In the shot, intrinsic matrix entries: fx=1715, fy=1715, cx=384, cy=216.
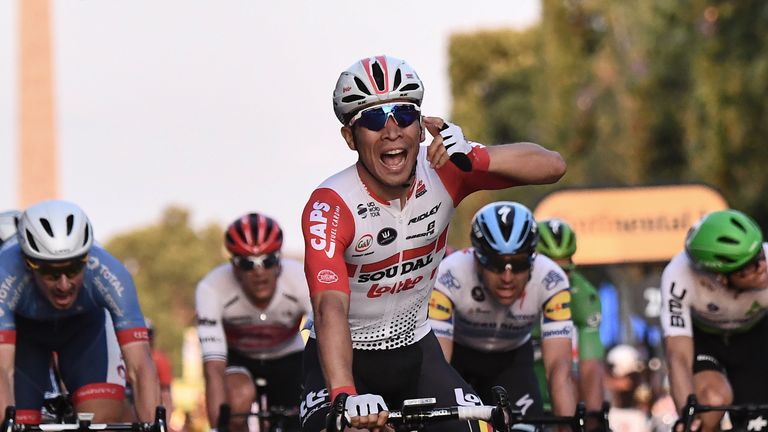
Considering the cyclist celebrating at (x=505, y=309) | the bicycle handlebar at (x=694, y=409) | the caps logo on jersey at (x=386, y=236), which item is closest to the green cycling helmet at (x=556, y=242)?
the cyclist celebrating at (x=505, y=309)

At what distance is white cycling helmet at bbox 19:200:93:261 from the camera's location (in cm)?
934

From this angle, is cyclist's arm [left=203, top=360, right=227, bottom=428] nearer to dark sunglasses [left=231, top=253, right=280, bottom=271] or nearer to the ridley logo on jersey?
dark sunglasses [left=231, top=253, right=280, bottom=271]

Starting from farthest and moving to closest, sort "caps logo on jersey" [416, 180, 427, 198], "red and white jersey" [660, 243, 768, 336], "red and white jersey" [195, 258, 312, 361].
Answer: "red and white jersey" [195, 258, 312, 361] → "red and white jersey" [660, 243, 768, 336] → "caps logo on jersey" [416, 180, 427, 198]

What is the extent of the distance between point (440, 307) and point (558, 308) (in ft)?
2.56

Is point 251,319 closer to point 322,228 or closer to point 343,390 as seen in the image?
point 322,228

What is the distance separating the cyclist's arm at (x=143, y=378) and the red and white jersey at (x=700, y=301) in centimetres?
331

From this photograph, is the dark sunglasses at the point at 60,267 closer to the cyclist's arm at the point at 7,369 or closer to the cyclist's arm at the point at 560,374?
the cyclist's arm at the point at 7,369

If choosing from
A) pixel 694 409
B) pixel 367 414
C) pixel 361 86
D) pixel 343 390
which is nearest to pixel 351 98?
pixel 361 86

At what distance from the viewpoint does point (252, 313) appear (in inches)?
511

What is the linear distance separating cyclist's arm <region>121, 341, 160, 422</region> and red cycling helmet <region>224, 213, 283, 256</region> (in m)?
2.97

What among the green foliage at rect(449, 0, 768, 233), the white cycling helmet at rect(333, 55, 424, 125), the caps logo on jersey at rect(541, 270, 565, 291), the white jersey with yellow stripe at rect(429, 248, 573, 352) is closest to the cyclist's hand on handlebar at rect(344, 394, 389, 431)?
the white cycling helmet at rect(333, 55, 424, 125)

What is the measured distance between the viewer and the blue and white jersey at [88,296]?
957 centimetres

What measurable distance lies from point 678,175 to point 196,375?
1567 inches

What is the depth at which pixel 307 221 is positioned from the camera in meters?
7.80
